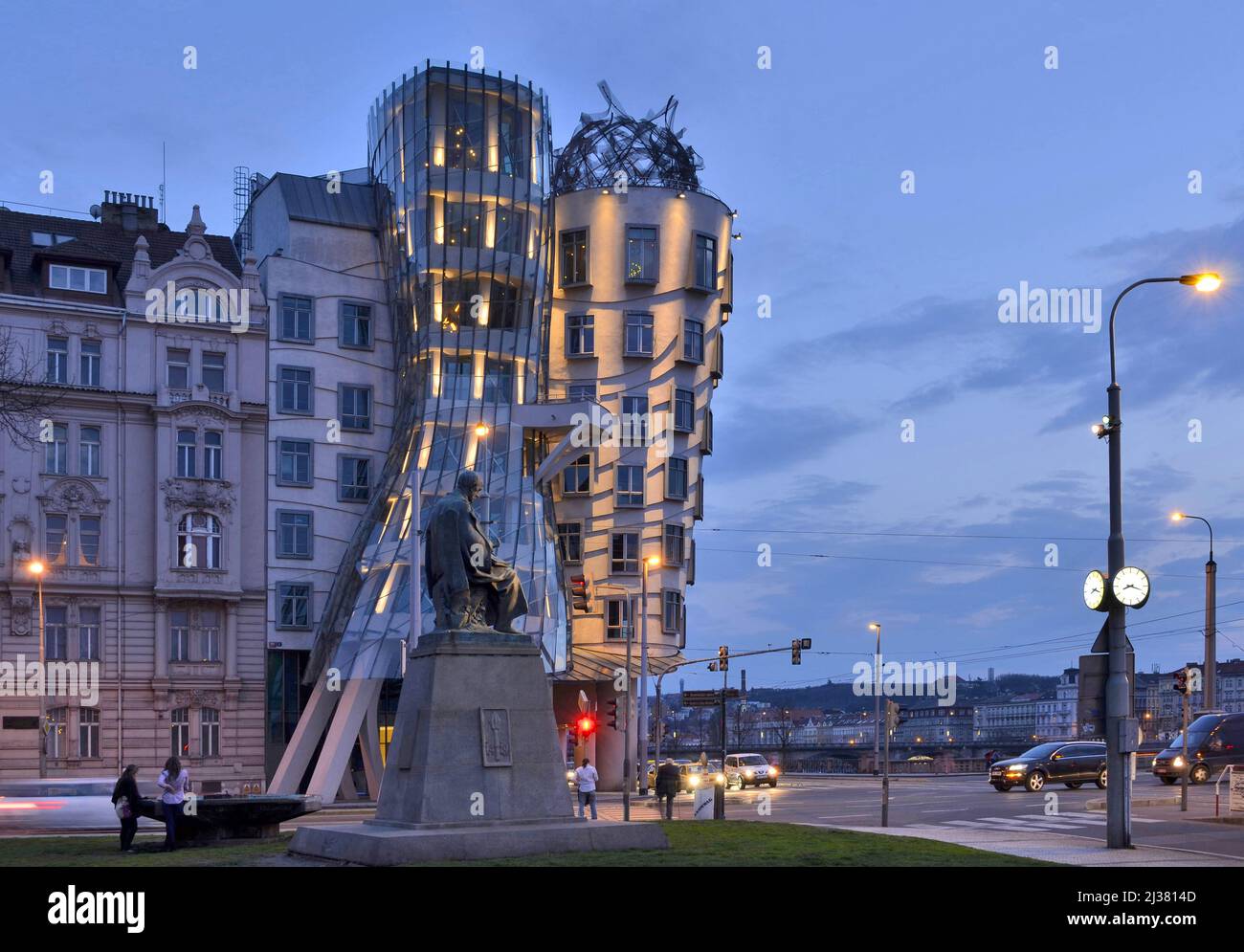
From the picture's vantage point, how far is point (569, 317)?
68125 millimetres

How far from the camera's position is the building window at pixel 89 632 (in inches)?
2237

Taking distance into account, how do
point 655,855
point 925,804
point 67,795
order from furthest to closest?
point 925,804, point 67,795, point 655,855

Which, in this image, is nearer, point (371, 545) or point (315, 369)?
point (371, 545)

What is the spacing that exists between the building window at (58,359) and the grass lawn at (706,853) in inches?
1273

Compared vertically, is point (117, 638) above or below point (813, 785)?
above

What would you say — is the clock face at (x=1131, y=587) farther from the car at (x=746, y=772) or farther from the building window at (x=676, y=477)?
the building window at (x=676, y=477)

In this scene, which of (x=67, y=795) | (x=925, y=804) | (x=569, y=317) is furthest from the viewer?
(x=569, y=317)

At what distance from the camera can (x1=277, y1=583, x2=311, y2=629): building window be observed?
2389 inches

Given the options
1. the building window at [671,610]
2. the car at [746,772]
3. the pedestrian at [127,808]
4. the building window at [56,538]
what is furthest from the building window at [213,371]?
the pedestrian at [127,808]

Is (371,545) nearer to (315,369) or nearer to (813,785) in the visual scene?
(315,369)

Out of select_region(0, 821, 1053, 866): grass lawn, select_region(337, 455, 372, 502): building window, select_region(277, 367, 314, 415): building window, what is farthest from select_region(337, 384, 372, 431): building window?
select_region(0, 821, 1053, 866): grass lawn

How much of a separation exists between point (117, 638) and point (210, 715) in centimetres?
456

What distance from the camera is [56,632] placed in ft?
185
